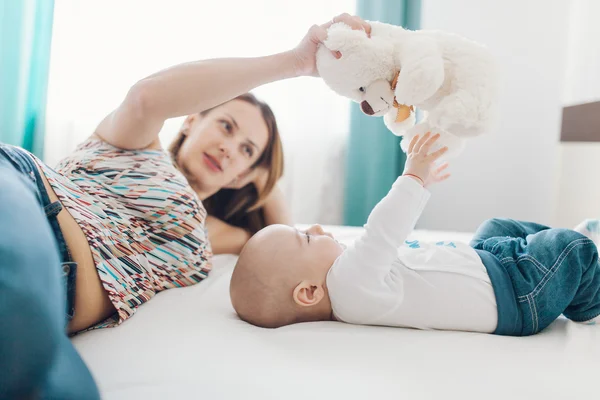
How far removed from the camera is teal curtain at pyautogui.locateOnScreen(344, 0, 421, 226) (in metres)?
2.48

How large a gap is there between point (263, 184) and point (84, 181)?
0.71 m

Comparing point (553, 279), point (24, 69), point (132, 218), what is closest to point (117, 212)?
point (132, 218)

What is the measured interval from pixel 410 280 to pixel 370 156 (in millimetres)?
1610

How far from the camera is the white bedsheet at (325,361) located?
661mm

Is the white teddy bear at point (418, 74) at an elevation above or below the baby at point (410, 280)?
above

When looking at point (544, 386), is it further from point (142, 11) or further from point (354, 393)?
point (142, 11)

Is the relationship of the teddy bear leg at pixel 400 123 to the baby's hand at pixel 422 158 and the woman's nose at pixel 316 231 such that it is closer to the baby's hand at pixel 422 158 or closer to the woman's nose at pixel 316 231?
the baby's hand at pixel 422 158

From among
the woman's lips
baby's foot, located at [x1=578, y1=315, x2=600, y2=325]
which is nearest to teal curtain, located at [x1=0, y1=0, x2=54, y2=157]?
the woman's lips

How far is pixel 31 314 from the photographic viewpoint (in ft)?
1.38

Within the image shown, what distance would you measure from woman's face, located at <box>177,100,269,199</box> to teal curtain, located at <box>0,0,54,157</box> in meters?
1.11

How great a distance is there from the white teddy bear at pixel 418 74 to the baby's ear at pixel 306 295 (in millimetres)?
326

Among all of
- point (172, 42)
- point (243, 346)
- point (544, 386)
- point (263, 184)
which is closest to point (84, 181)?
point (243, 346)

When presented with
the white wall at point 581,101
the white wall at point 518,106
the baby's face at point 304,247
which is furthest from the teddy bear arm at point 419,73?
the white wall at point 518,106

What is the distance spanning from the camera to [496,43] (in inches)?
99.0
